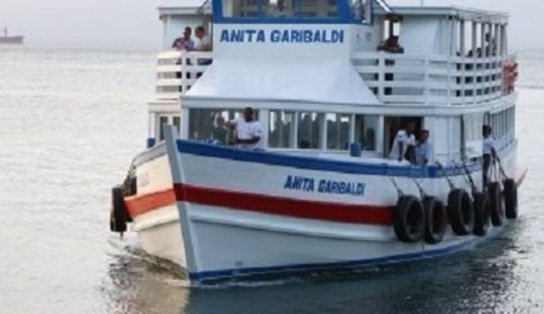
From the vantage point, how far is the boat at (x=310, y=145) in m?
21.4

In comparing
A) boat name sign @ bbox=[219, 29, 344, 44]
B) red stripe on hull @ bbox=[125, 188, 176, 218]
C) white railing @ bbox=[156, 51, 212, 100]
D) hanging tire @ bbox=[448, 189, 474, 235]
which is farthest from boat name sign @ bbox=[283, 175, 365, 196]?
white railing @ bbox=[156, 51, 212, 100]

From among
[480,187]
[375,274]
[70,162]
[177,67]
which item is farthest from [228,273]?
[70,162]

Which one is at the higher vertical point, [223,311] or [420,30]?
[420,30]

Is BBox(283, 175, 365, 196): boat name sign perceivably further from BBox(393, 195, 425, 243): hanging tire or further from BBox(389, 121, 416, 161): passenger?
BBox(389, 121, 416, 161): passenger

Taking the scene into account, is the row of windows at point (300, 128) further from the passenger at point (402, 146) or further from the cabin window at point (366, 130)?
the passenger at point (402, 146)

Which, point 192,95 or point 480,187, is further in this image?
point 480,187

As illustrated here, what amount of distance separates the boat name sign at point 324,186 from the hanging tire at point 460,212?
2.40 m

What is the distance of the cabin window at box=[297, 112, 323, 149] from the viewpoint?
23352mm

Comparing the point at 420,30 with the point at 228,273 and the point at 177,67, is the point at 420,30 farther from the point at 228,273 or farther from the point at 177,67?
the point at 228,273

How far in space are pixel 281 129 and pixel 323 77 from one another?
1208mm

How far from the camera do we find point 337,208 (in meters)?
22.2

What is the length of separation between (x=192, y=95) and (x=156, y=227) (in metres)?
2.35

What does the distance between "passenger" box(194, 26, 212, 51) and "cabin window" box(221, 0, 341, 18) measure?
1.01 meters

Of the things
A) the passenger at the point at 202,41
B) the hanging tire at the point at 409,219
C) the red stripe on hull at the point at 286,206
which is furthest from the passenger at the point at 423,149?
the passenger at the point at 202,41
